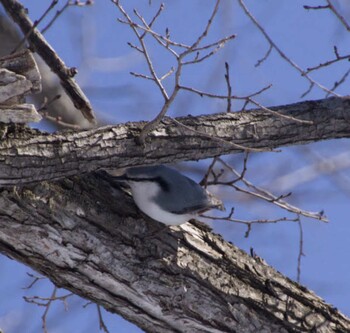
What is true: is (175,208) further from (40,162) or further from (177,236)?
(40,162)

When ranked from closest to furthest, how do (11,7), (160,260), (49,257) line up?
(49,257) < (160,260) < (11,7)

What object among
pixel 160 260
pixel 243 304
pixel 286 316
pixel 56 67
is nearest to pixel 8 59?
pixel 56 67

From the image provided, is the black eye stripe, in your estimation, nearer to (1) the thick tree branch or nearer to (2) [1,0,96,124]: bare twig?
(1) the thick tree branch

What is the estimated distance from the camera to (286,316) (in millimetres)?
2936

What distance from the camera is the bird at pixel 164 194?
274 centimetres

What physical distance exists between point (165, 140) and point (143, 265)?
52cm

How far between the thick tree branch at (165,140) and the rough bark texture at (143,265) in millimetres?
170

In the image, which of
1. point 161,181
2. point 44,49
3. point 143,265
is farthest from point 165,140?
point 44,49

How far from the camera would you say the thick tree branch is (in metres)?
2.44

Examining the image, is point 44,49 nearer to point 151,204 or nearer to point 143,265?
point 151,204

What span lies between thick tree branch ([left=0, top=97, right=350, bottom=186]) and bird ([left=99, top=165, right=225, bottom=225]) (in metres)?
0.15

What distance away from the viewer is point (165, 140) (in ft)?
8.49

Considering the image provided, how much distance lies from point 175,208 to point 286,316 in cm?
69

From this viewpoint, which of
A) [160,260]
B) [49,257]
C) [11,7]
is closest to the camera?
[49,257]
